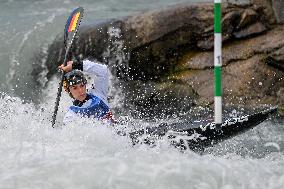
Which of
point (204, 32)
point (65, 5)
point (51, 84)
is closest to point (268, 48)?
point (204, 32)

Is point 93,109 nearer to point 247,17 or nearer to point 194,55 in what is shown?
point 194,55

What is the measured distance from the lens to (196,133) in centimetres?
589

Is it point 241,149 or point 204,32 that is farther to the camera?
point 204,32

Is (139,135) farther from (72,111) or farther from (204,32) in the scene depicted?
(204,32)

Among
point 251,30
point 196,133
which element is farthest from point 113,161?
point 251,30

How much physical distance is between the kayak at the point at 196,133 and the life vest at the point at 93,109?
22.5 inches

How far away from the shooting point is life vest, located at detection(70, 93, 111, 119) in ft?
20.5

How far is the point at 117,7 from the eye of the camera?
1409cm

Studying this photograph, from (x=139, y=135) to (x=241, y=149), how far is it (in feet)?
6.74

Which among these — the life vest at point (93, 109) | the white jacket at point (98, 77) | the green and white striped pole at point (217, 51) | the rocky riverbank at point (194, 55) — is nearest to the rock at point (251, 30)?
the rocky riverbank at point (194, 55)

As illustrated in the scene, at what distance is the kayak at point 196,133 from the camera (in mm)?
5840

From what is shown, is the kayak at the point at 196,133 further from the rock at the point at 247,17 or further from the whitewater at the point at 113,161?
the rock at the point at 247,17

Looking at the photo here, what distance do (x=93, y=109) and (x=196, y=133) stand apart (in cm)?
123

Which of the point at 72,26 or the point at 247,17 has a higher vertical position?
the point at 72,26
